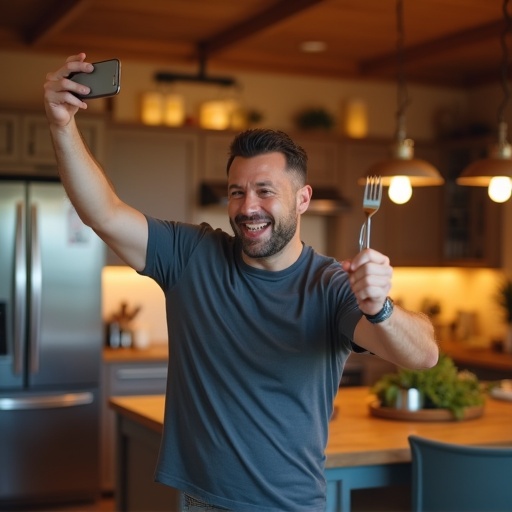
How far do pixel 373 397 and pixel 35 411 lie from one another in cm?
212

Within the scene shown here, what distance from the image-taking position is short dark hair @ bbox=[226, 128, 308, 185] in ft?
7.70

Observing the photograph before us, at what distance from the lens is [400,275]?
696 centimetres

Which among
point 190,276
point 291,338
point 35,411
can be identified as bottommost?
point 35,411

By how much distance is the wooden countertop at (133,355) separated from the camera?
18.6 feet

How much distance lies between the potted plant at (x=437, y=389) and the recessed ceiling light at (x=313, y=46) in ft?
8.60

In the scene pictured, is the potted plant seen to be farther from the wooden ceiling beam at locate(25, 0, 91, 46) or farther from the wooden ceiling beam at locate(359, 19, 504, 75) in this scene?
the wooden ceiling beam at locate(25, 0, 91, 46)

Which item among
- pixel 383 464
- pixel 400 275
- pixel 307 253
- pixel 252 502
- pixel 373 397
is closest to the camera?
pixel 252 502

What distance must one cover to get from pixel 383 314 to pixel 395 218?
474cm

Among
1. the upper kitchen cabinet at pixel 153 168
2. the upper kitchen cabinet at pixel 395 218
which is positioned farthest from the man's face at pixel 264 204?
the upper kitchen cabinet at pixel 395 218

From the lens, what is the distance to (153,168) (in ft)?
19.7

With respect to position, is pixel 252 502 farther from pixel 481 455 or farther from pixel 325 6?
pixel 325 6

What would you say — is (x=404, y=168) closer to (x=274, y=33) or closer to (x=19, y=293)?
(x=274, y=33)

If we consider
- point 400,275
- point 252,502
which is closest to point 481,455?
point 252,502

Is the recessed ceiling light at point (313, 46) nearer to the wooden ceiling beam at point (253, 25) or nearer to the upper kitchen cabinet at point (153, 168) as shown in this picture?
the wooden ceiling beam at point (253, 25)
